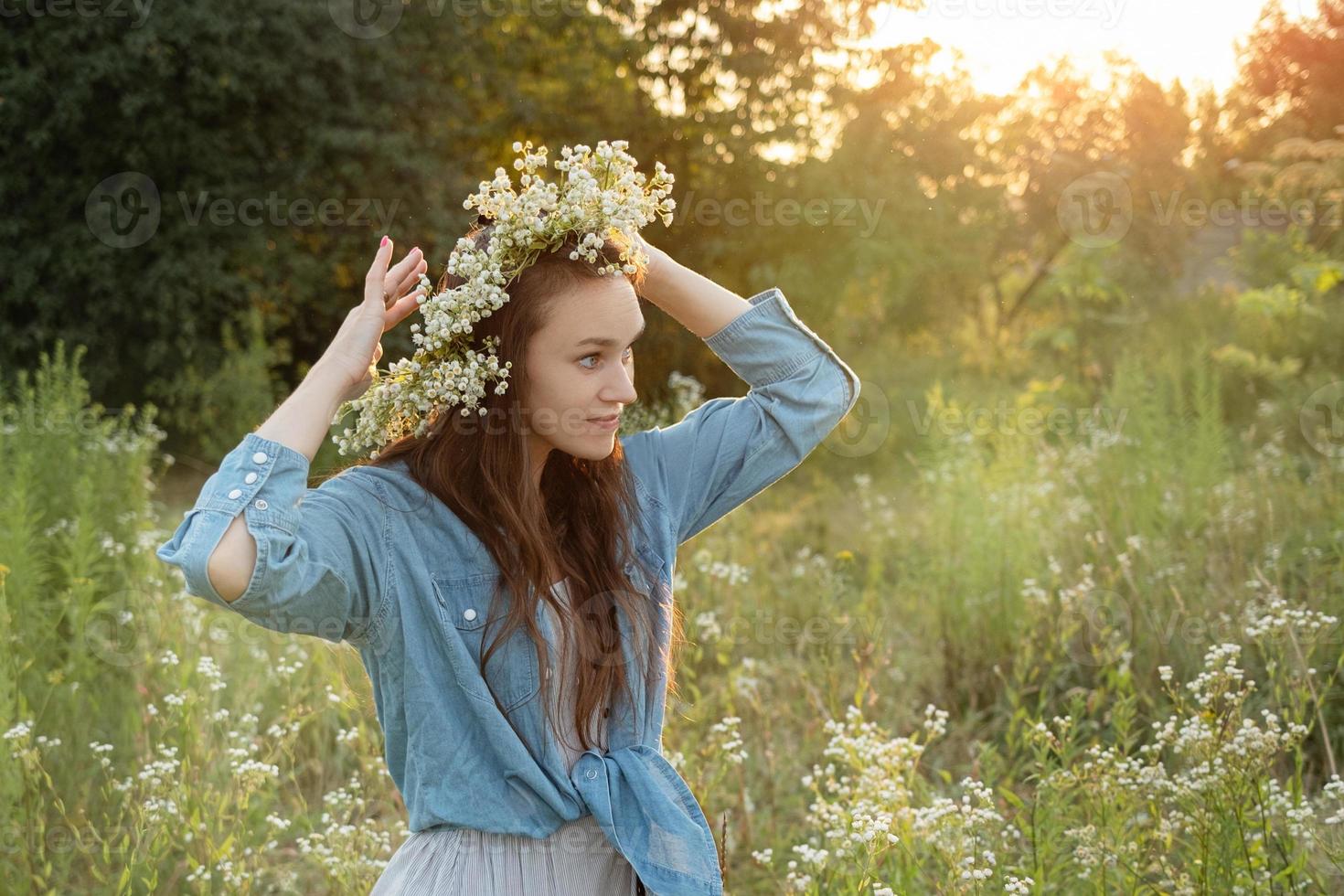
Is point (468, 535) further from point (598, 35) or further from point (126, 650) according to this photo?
point (598, 35)

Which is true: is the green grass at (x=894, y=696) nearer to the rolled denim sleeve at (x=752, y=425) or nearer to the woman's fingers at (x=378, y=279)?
the rolled denim sleeve at (x=752, y=425)

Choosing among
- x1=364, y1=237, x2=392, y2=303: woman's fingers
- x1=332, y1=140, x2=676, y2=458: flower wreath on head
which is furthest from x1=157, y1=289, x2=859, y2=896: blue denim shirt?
x1=364, y1=237, x2=392, y2=303: woman's fingers

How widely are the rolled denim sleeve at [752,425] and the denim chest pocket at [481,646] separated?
45 centimetres

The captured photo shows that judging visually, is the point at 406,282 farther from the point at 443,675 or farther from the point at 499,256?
the point at 443,675

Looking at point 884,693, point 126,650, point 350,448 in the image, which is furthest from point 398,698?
point 884,693

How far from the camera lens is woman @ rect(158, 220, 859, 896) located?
1.88 meters

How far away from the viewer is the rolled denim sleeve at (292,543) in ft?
5.44

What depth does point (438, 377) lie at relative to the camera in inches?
78.8

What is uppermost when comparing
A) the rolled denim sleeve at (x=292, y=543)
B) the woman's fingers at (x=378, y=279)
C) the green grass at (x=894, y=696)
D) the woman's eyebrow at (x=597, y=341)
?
the woman's fingers at (x=378, y=279)

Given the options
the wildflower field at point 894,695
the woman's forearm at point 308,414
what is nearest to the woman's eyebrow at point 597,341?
the woman's forearm at point 308,414

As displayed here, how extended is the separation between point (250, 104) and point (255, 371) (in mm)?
3339

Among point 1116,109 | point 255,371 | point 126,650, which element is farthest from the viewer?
point 1116,109

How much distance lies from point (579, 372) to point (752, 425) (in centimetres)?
41

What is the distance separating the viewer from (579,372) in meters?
2.06
